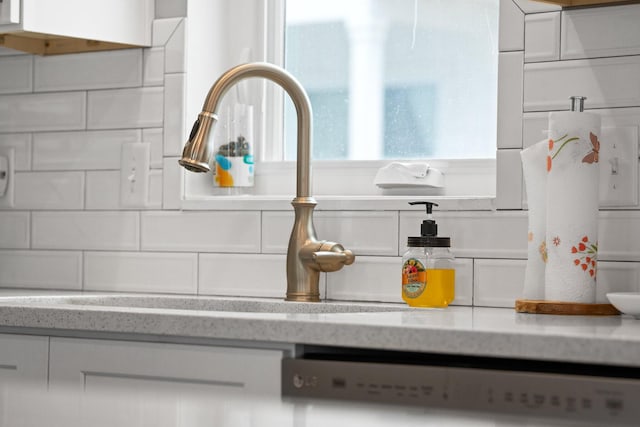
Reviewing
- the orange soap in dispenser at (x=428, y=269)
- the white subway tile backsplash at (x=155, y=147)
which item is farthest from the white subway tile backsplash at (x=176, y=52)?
the orange soap in dispenser at (x=428, y=269)

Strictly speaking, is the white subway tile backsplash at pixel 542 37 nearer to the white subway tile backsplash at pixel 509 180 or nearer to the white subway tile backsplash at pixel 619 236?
the white subway tile backsplash at pixel 509 180

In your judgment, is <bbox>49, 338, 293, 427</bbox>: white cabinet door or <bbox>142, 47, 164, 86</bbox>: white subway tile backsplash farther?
<bbox>142, 47, 164, 86</bbox>: white subway tile backsplash

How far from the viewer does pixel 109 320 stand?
1596mm

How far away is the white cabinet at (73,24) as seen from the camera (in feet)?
6.74

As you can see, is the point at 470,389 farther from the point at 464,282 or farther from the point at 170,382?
the point at 464,282

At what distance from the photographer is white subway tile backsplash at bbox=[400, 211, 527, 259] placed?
190cm

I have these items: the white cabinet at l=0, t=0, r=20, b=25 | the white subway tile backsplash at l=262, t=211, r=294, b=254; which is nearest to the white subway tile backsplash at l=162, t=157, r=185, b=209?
the white subway tile backsplash at l=262, t=211, r=294, b=254

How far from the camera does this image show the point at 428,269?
6.04 ft

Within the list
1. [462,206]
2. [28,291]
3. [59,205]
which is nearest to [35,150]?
[59,205]

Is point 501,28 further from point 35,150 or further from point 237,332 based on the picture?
point 35,150

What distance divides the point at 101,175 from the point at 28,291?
31 centimetres

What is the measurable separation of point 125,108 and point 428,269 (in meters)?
0.87

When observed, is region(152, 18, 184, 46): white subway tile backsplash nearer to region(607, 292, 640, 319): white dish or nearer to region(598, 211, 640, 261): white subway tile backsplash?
region(598, 211, 640, 261): white subway tile backsplash

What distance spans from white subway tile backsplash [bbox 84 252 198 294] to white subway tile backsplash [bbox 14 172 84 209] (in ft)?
Result: 0.46
